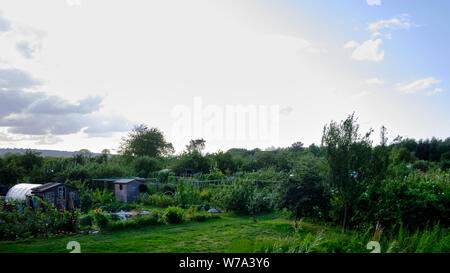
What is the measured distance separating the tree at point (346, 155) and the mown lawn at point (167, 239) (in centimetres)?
203

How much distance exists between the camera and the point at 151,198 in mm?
14656

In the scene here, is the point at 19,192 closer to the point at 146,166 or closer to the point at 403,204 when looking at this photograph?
the point at 403,204

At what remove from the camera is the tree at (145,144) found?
38438 mm

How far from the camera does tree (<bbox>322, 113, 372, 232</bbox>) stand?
7.08 meters

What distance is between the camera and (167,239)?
712 centimetres

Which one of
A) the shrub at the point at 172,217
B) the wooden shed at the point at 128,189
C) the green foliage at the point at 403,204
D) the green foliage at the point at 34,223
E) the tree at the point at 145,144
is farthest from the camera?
the tree at the point at 145,144

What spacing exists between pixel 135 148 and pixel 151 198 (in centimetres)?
2535

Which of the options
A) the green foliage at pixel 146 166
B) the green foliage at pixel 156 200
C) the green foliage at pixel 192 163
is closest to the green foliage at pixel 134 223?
the green foliage at pixel 156 200

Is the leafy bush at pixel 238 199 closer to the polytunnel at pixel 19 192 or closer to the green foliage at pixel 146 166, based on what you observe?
the polytunnel at pixel 19 192

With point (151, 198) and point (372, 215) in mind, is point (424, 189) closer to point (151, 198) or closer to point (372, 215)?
point (372, 215)

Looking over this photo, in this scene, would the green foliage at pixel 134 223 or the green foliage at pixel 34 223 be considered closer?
the green foliage at pixel 34 223

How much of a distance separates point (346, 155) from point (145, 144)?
34585mm

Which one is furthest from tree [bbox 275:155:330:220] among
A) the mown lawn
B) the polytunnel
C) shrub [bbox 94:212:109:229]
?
the polytunnel
